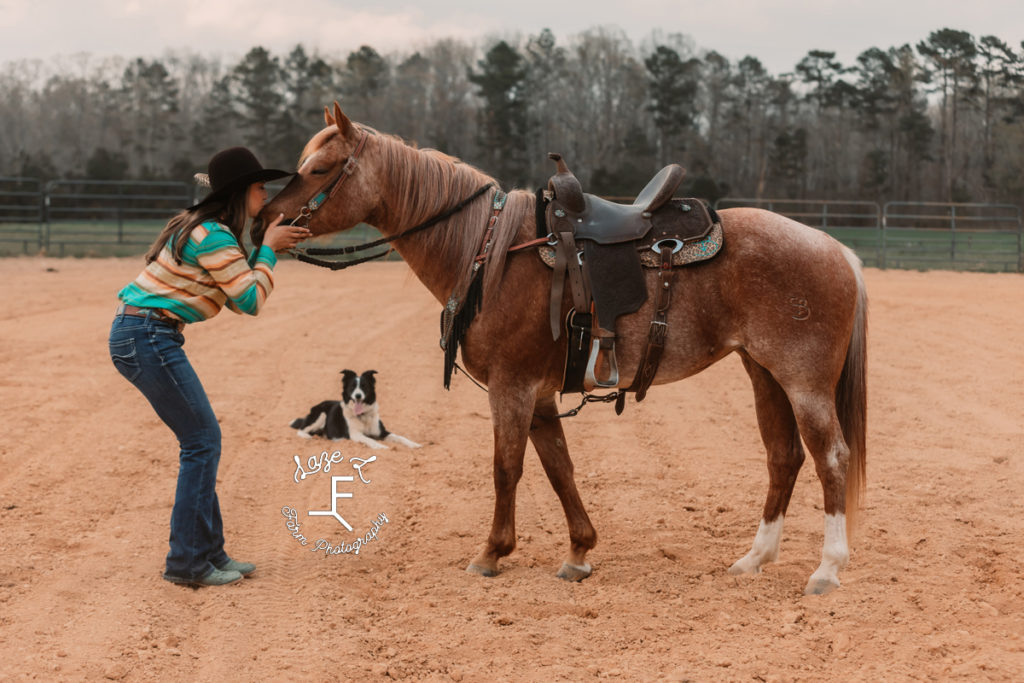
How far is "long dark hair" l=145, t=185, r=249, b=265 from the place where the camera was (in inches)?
148

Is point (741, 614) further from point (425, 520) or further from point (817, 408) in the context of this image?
point (425, 520)

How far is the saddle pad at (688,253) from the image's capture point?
3938 mm

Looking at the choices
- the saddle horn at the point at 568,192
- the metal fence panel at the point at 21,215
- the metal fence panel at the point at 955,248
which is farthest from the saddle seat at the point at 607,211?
the metal fence panel at the point at 21,215

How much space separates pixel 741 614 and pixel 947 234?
23.1 metres

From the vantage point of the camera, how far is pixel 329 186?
396 centimetres

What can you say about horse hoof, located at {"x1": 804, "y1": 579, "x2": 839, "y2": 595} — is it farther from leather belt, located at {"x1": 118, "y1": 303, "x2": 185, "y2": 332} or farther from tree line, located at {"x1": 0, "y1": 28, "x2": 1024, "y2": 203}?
tree line, located at {"x1": 0, "y1": 28, "x2": 1024, "y2": 203}

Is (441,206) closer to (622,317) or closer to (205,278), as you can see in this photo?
(622,317)

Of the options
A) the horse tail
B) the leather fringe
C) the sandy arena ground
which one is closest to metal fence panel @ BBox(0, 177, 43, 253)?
the sandy arena ground

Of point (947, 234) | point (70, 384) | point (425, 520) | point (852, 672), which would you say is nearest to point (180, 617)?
point (425, 520)

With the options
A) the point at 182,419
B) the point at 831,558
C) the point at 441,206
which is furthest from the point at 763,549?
the point at 182,419

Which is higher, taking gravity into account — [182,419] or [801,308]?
[801,308]

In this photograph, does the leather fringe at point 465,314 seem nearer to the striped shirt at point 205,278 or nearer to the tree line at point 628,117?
the striped shirt at point 205,278

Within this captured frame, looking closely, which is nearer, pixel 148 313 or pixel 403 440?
pixel 148 313

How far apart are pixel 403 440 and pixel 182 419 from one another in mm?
2752
